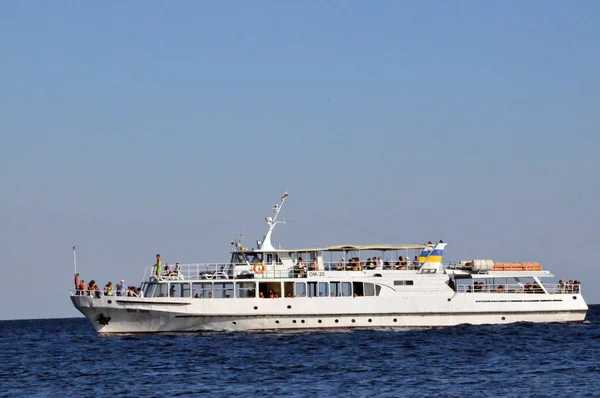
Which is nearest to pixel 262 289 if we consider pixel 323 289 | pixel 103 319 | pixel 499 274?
pixel 323 289

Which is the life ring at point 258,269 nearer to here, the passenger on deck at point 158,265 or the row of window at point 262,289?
the row of window at point 262,289

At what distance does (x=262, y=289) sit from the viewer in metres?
50.0

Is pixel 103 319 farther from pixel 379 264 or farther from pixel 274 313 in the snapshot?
pixel 379 264

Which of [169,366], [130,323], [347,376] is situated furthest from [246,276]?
[347,376]

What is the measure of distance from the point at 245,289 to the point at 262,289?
2.99ft

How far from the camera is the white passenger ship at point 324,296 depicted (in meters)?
48.8

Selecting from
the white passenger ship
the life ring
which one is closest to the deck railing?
the white passenger ship

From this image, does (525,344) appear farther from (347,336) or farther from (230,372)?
(230,372)

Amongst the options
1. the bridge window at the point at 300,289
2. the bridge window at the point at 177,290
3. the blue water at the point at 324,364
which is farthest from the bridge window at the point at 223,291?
the bridge window at the point at 300,289

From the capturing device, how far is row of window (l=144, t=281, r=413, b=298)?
49.2 meters

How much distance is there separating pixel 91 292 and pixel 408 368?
762 inches

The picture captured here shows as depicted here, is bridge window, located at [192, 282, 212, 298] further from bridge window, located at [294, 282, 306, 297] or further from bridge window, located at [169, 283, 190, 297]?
bridge window, located at [294, 282, 306, 297]

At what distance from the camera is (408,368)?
119 ft

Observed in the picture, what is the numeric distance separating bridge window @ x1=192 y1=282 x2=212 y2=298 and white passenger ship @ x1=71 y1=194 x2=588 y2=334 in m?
0.05
